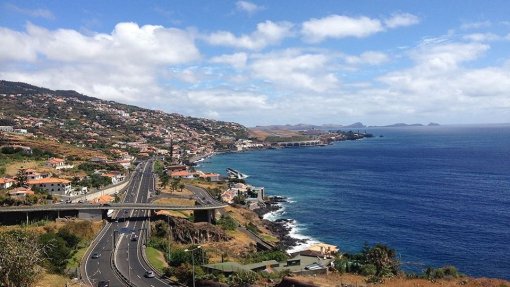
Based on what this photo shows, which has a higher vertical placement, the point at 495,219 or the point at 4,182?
the point at 4,182

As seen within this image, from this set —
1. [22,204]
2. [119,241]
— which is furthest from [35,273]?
[22,204]

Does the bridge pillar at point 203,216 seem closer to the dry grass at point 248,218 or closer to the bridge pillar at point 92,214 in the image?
the dry grass at point 248,218

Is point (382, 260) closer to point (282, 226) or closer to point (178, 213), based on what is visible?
point (282, 226)

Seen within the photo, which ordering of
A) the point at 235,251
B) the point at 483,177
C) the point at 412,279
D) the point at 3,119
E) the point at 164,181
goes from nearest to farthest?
the point at 412,279, the point at 235,251, the point at 164,181, the point at 483,177, the point at 3,119

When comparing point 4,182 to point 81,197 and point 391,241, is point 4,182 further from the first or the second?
point 391,241

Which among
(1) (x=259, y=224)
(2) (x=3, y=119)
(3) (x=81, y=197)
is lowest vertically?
(1) (x=259, y=224)

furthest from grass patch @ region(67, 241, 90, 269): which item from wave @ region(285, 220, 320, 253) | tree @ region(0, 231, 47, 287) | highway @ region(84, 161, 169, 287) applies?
wave @ region(285, 220, 320, 253)

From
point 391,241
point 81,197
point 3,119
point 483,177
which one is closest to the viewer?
point 391,241

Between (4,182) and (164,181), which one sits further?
(164,181)
